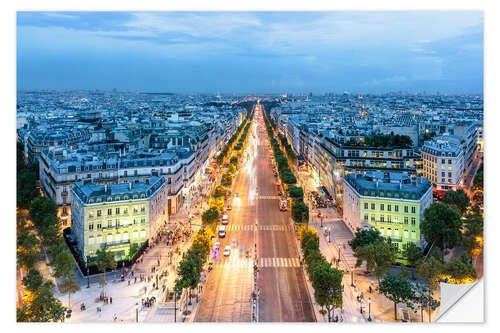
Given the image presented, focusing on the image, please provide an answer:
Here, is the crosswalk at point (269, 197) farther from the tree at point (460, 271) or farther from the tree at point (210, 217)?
the tree at point (460, 271)

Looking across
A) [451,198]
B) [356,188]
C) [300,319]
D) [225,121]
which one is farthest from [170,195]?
[225,121]

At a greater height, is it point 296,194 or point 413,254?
point 296,194

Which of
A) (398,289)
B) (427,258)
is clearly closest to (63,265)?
(398,289)

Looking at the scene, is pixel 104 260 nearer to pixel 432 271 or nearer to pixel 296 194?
pixel 432 271

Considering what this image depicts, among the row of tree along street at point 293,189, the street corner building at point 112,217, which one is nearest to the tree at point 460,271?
the row of tree along street at point 293,189

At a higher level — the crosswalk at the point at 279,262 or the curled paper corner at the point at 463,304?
the curled paper corner at the point at 463,304
